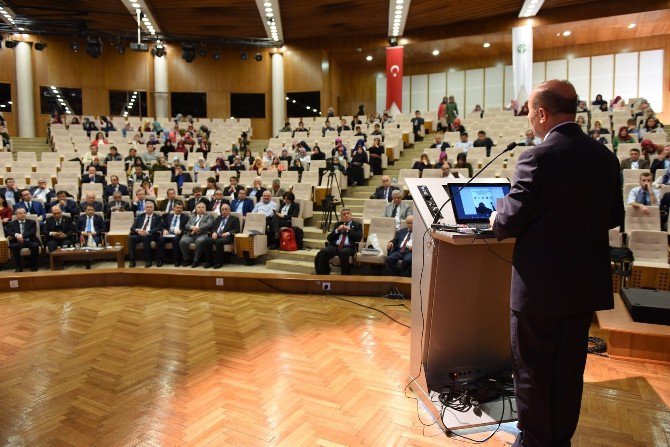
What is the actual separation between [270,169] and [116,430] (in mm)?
6762

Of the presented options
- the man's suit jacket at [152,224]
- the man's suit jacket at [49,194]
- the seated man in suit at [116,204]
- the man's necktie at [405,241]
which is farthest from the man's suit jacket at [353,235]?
the man's suit jacket at [49,194]

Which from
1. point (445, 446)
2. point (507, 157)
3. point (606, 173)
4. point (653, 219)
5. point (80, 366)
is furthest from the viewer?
point (507, 157)

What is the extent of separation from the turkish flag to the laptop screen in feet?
36.2

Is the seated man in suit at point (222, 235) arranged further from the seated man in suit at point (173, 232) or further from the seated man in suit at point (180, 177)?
the seated man in suit at point (180, 177)

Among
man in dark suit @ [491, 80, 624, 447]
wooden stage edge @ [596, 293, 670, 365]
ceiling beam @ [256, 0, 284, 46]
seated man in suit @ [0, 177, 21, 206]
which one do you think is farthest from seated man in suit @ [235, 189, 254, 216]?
ceiling beam @ [256, 0, 284, 46]

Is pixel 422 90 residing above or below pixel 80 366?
above

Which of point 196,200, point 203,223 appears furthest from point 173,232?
point 196,200

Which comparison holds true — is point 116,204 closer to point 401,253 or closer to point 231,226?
point 231,226

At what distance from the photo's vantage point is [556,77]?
1495 cm

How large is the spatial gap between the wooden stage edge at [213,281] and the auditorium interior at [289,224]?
2cm

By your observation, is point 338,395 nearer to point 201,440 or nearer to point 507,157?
point 201,440

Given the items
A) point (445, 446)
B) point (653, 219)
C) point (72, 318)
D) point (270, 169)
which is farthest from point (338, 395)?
point (270, 169)

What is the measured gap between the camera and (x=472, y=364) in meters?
2.38

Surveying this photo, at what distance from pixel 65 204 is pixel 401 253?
4.74 m
